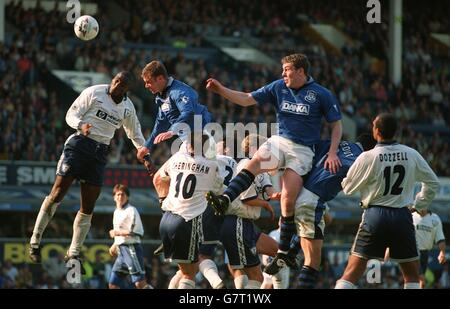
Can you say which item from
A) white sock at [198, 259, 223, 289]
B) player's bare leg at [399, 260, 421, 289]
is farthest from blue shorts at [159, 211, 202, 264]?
player's bare leg at [399, 260, 421, 289]

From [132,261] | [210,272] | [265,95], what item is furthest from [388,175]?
[132,261]

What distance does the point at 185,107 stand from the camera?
1535 centimetres

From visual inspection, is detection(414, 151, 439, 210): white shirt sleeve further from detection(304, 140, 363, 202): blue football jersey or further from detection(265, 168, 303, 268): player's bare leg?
detection(265, 168, 303, 268): player's bare leg

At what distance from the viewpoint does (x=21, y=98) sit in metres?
30.1

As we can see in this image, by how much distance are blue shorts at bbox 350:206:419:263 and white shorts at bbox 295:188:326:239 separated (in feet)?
3.67

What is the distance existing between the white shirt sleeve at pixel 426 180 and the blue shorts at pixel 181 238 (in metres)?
3.11

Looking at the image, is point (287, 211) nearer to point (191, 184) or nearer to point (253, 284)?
point (191, 184)

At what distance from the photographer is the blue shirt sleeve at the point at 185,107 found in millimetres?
15312

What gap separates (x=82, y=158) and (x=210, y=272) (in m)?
2.56

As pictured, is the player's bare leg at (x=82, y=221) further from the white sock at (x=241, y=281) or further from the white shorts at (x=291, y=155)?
the white shorts at (x=291, y=155)

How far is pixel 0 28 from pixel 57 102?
3323 mm

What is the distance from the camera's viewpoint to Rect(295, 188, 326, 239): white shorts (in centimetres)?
1426
